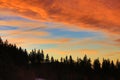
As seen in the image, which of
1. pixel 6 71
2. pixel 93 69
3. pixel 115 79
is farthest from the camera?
pixel 93 69

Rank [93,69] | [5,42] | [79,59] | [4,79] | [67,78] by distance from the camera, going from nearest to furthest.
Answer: [4,79] < [67,78] < [5,42] < [93,69] < [79,59]

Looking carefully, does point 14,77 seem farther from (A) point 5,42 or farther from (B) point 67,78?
(A) point 5,42

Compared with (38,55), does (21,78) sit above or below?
below

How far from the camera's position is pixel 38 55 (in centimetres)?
18300

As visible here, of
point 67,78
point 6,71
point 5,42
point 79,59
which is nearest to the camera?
point 6,71

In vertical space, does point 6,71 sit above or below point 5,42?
below

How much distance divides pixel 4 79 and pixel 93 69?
120 m

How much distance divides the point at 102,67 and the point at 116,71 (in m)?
9.58

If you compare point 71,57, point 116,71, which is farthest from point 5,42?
point 116,71

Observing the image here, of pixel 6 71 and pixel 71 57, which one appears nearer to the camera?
pixel 6 71

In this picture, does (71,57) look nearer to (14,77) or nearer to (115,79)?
(115,79)

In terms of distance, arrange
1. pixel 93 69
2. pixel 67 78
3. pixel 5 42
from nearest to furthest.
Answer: pixel 67 78 < pixel 5 42 < pixel 93 69

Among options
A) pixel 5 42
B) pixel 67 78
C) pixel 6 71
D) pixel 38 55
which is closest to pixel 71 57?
pixel 38 55

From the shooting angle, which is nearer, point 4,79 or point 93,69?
point 4,79
